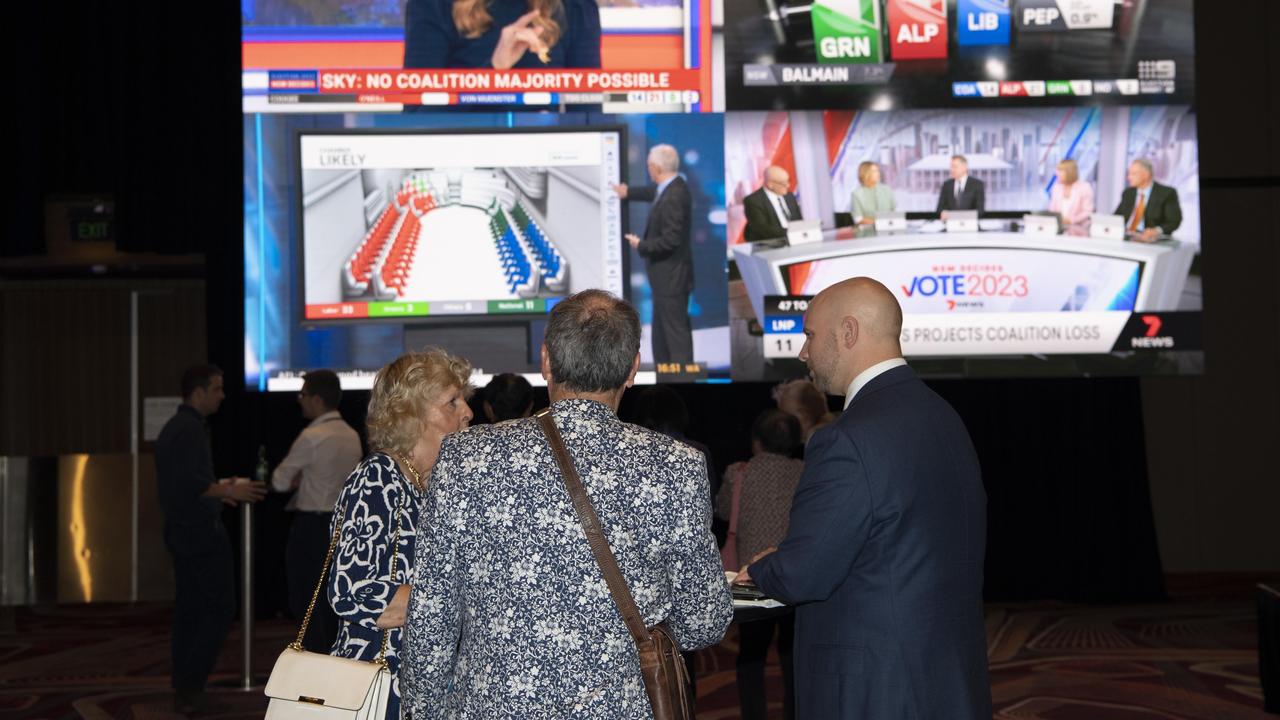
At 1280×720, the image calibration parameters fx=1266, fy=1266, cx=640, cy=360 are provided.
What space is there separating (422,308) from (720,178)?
1.67 meters

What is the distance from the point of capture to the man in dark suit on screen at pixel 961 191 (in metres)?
6.54

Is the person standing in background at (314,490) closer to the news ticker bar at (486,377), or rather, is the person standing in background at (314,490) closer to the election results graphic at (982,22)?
the news ticker bar at (486,377)

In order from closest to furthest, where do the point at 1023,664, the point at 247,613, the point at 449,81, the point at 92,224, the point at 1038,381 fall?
the point at 247,613 → the point at 1023,664 → the point at 449,81 → the point at 1038,381 → the point at 92,224

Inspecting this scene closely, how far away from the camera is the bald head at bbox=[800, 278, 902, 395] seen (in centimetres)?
235

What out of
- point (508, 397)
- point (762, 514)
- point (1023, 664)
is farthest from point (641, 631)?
point (1023, 664)

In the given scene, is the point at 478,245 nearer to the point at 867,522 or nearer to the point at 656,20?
the point at 656,20

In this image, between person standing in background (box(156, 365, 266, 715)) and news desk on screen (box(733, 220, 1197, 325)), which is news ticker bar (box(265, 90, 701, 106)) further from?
person standing in background (box(156, 365, 266, 715))

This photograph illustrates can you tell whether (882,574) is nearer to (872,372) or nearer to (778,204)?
(872,372)

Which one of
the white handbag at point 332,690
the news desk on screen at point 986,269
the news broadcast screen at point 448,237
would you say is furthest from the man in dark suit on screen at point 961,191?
the white handbag at point 332,690

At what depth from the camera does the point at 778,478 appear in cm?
420

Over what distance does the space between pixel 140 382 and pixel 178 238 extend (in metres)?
2.71

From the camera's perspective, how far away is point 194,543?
5070 mm

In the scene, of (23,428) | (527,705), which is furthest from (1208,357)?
(23,428)

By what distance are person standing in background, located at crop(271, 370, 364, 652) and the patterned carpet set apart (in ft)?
1.77
